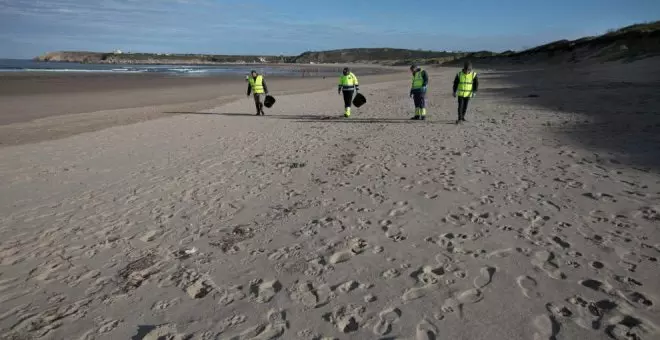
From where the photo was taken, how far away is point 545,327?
2840 mm

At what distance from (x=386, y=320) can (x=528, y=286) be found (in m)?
1.23

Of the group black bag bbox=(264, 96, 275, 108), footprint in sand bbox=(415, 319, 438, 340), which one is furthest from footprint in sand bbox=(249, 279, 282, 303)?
black bag bbox=(264, 96, 275, 108)

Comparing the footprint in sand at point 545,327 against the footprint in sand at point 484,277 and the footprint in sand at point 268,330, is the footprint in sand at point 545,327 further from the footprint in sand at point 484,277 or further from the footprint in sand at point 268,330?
the footprint in sand at point 268,330

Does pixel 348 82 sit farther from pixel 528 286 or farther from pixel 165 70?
pixel 165 70

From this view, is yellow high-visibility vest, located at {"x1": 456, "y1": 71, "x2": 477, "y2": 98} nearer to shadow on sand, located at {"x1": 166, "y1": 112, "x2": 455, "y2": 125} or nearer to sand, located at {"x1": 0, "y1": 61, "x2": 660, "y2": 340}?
shadow on sand, located at {"x1": 166, "y1": 112, "x2": 455, "y2": 125}

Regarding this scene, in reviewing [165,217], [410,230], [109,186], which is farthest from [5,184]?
[410,230]

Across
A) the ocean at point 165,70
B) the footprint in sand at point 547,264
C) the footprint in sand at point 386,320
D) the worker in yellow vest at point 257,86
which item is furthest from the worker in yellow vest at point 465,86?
the ocean at point 165,70

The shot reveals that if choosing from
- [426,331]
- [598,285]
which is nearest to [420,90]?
[598,285]

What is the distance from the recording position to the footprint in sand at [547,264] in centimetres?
344

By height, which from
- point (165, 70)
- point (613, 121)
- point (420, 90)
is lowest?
point (613, 121)

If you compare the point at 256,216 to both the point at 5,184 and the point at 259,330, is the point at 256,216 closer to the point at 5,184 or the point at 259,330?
the point at 259,330

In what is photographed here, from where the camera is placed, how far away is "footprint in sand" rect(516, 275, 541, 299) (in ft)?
10.5

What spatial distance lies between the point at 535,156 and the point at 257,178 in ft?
15.9

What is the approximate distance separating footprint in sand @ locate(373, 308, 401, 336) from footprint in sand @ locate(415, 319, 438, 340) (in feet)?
0.59
